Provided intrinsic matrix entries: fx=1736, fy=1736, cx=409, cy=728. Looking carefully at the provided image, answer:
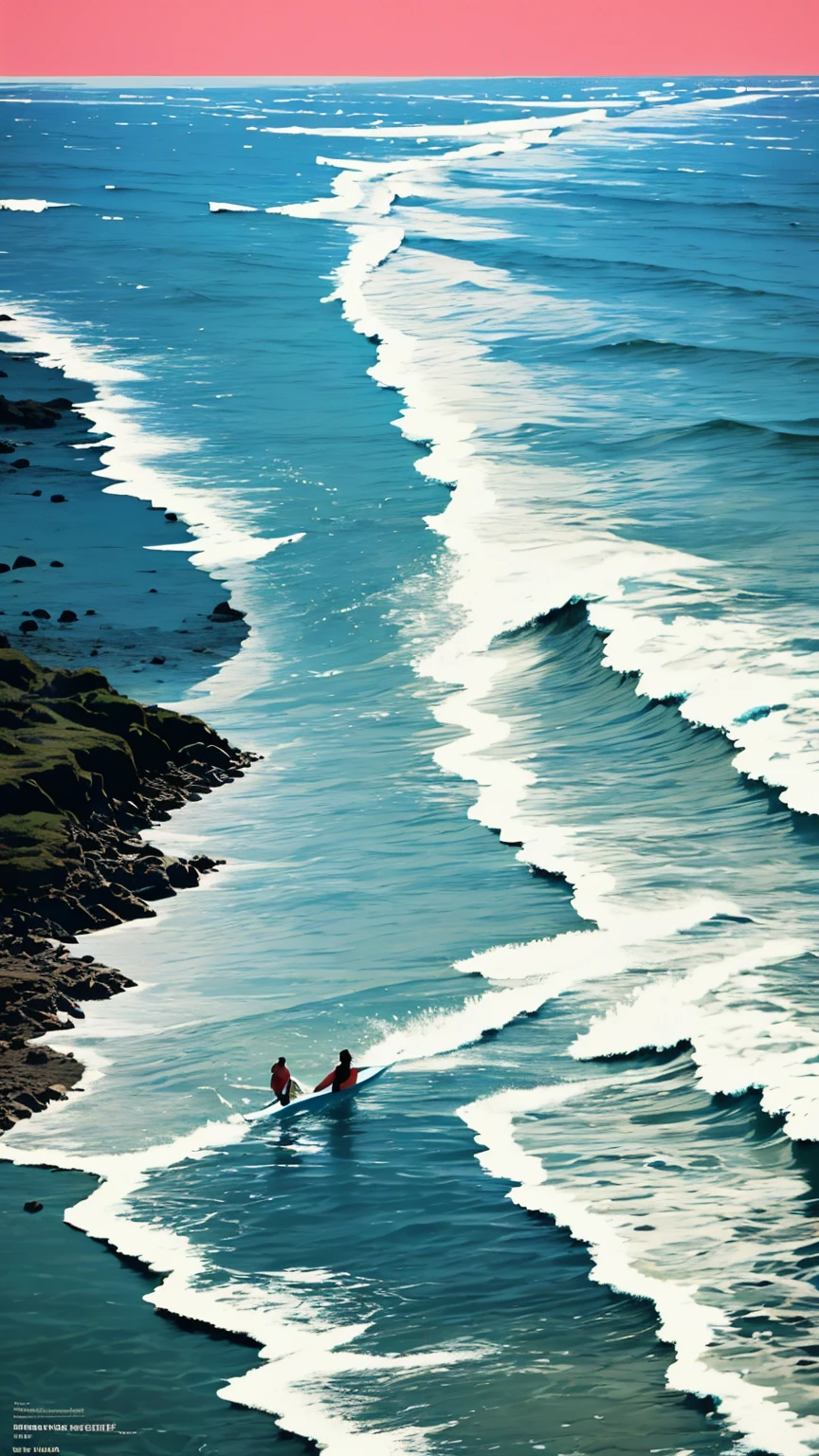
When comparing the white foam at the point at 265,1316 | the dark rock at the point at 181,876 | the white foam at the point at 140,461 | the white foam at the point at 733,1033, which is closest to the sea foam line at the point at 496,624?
the white foam at the point at 733,1033

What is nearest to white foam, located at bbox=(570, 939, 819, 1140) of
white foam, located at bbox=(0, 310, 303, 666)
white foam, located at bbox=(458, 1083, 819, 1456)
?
white foam, located at bbox=(458, 1083, 819, 1456)

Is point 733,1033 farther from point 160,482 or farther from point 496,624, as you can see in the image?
point 160,482

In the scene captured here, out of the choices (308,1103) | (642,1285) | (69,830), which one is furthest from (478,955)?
(642,1285)

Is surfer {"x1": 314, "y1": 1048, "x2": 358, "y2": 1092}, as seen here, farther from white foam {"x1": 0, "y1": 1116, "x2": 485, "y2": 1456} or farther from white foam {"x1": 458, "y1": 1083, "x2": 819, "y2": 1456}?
white foam {"x1": 0, "y1": 1116, "x2": 485, "y2": 1456}

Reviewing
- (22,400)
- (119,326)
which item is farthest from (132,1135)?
(119,326)

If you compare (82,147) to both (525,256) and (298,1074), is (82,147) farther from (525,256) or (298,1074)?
(298,1074)
